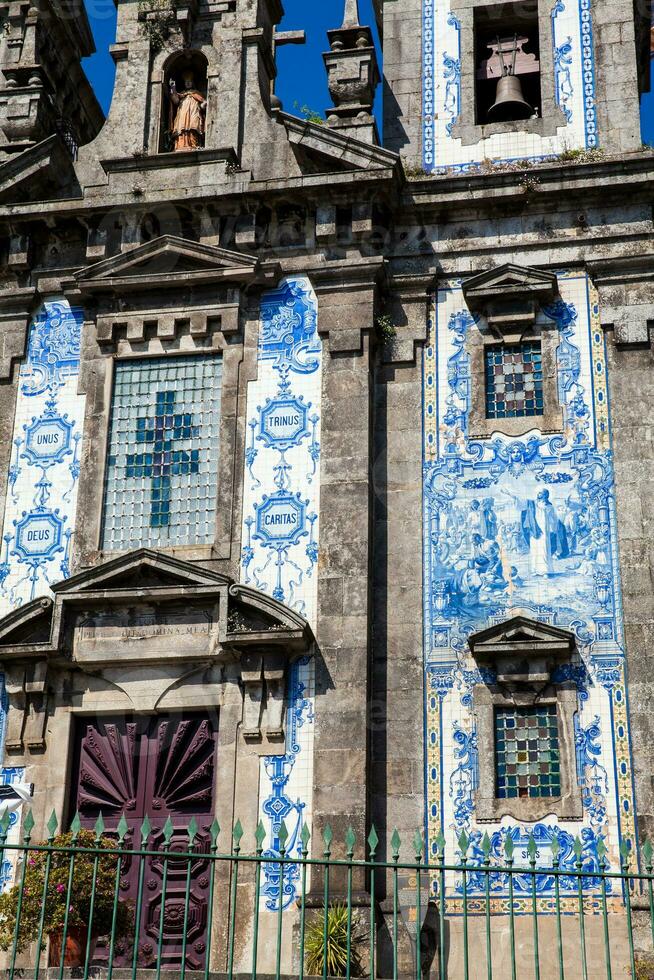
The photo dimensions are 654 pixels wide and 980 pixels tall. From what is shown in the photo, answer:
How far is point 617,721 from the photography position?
1514 centimetres

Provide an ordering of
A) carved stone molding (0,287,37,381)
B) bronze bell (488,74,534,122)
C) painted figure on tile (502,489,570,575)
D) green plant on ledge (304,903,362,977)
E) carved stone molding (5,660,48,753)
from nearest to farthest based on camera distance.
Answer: green plant on ledge (304,903,362,977) → carved stone molding (5,660,48,753) → painted figure on tile (502,489,570,575) → carved stone molding (0,287,37,381) → bronze bell (488,74,534,122)

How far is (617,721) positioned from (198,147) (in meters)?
8.98

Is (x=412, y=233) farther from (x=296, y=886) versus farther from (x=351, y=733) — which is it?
(x=296, y=886)

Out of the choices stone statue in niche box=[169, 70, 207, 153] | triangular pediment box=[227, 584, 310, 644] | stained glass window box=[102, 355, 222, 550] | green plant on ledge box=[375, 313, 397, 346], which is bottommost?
triangular pediment box=[227, 584, 310, 644]

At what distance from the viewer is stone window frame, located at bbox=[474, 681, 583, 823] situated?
49.0 ft

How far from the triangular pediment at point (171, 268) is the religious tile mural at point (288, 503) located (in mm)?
436

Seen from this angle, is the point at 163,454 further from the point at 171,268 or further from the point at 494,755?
the point at 494,755

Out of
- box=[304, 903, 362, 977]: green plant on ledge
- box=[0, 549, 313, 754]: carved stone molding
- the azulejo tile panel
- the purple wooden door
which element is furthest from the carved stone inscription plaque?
the azulejo tile panel

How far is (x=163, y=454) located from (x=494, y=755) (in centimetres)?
526

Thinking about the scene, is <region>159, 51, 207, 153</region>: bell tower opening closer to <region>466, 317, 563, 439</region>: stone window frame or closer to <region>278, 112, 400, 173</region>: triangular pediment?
<region>278, 112, 400, 173</region>: triangular pediment

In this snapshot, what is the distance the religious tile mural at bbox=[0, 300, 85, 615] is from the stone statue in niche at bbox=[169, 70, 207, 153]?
2.68m

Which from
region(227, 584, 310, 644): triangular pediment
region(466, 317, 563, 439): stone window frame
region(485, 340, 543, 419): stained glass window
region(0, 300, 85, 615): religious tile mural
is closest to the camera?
region(227, 584, 310, 644): triangular pediment

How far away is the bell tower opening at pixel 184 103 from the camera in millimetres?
18984

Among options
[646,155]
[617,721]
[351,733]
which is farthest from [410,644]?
[646,155]
